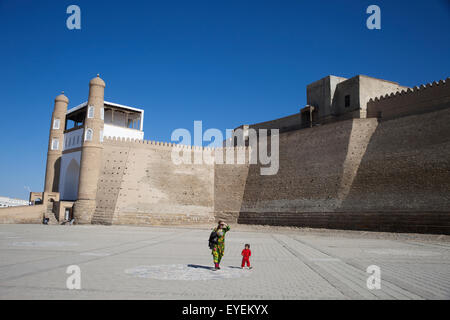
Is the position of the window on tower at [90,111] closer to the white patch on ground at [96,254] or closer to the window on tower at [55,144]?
the window on tower at [55,144]

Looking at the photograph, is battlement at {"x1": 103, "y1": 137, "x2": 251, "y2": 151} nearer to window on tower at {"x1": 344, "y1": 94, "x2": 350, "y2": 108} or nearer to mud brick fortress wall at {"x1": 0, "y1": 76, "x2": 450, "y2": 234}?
mud brick fortress wall at {"x1": 0, "y1": 76, "x2": 450, "y2": 234}

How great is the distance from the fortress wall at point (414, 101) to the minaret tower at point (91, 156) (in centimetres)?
1924

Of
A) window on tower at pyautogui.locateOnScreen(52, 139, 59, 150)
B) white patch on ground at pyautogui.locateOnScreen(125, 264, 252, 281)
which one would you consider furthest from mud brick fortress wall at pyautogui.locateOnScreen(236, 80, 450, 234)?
window on tower at pyautogui.locateOnScreen(52, 139, 59, 150)

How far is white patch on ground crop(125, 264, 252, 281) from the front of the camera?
572 centimetres

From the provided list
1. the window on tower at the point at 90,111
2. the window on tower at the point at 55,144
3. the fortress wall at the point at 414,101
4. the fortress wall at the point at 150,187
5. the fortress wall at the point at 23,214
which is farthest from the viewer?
the window on tower at the point at 55,144

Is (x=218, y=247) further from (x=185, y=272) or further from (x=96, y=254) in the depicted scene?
(x=96, y=254)

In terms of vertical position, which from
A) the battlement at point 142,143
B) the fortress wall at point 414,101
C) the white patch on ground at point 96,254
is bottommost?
the white patch on ground at point 96,254

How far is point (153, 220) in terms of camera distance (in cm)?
2508

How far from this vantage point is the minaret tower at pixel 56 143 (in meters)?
30.1

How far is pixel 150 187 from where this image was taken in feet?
84.6

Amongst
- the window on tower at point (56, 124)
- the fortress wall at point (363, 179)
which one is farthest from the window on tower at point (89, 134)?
the fortress wall at point (363, 179)

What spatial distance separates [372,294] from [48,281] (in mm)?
4449

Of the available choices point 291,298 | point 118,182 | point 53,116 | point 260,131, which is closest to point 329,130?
point 260,131
